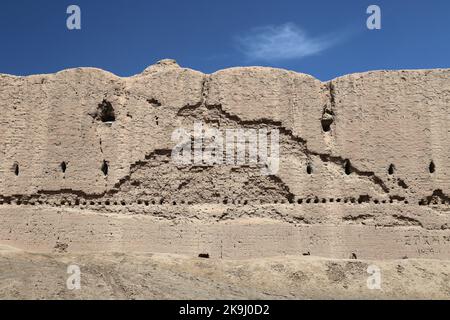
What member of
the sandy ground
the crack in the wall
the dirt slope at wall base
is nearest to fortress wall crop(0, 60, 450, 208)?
the crack in the wall

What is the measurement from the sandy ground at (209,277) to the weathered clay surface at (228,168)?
1.49 metres

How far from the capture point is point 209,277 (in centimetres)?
1142

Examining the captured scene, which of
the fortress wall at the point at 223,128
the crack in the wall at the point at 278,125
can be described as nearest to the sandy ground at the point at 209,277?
the fortress wall at the point at 223,128

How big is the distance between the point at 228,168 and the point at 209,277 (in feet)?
11.8

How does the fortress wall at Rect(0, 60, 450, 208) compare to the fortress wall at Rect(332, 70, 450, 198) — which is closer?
the fortress wall at Rect(0, 60, 450, 208)

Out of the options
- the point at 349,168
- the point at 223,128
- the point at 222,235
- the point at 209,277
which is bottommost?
the point at 209,277

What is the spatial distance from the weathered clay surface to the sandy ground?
1490 millimetres

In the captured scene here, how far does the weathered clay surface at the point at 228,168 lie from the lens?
14133mm

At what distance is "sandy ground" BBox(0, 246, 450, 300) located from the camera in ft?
34.0

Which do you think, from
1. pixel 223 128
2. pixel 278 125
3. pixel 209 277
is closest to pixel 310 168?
pixel 278 125

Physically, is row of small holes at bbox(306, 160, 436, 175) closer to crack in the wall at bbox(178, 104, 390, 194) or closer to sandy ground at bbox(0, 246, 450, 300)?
crack in the wall at bbox(178, 104, 390, 194)

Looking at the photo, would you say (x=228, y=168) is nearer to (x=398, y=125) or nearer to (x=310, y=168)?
(x=310, y=168)
